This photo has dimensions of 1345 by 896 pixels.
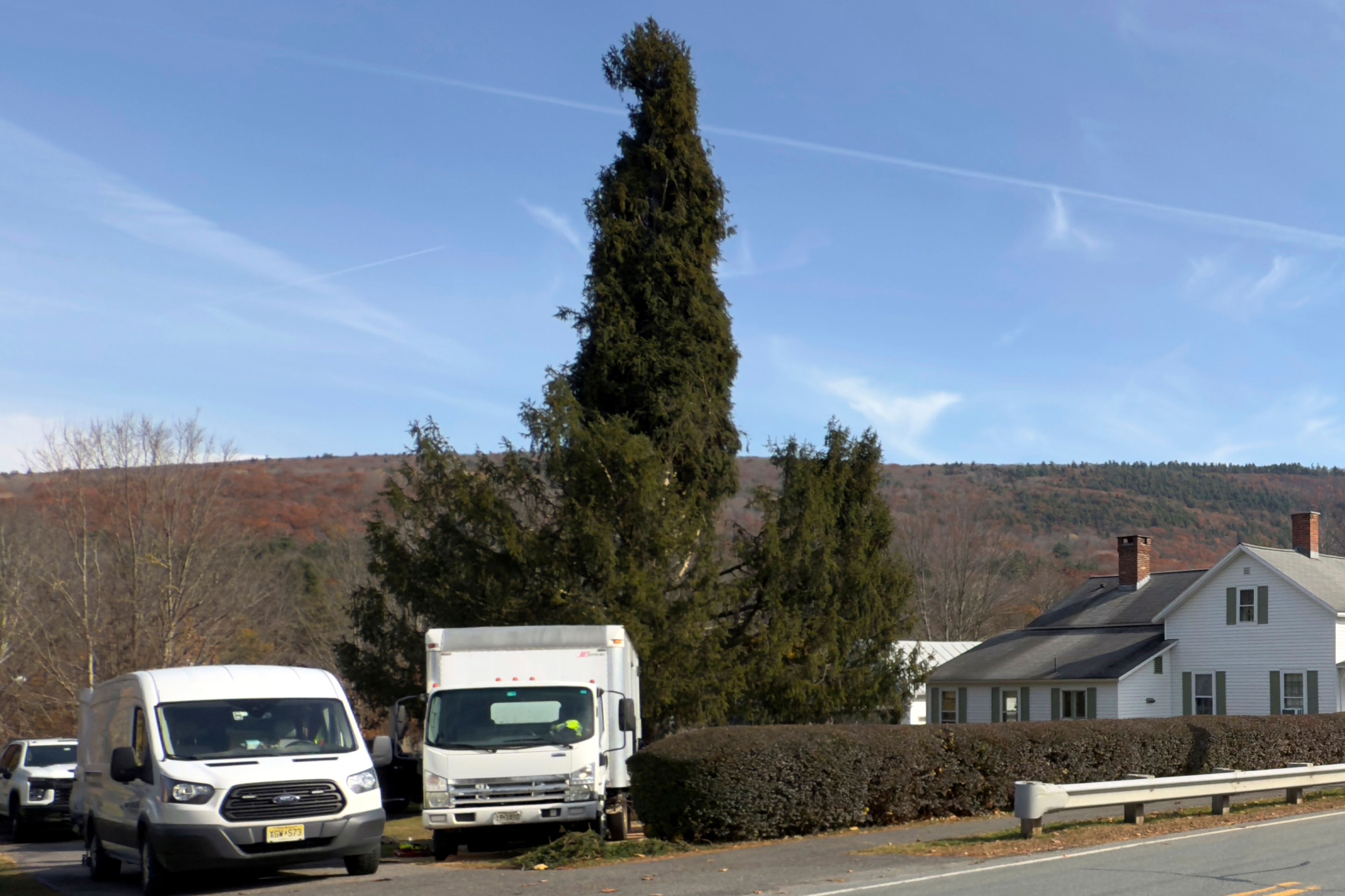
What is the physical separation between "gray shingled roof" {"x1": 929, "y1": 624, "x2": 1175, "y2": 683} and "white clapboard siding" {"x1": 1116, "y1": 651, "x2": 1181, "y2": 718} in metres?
0.44

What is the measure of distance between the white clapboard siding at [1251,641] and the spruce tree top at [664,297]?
63.1ft

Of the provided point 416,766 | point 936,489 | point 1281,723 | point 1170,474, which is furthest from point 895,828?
point 1170,474

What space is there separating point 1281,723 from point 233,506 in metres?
34.6

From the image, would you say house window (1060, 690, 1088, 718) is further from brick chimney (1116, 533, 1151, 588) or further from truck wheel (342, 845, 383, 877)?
truck wheel (342, 845, 383, 877)

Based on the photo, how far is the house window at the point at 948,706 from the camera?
147 feet

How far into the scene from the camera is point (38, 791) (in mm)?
21391

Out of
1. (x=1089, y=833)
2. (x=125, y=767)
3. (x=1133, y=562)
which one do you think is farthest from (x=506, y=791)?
(x=1133, y=562)

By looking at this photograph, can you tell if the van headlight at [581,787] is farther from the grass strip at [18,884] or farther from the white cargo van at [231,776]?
the grass strip at [18,884]

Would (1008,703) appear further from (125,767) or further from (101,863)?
(125,767)

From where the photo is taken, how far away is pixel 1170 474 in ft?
489

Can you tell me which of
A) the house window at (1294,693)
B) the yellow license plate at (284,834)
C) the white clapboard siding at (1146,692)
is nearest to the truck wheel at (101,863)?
the yellow license plate at (284,834)

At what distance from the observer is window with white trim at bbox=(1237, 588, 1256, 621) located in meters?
39.1

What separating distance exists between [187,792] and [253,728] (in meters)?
1.13

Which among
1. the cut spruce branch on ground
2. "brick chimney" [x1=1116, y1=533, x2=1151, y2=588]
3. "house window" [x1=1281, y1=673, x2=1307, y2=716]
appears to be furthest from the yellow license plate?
"brick chimney" [x1=1116, y1=533, x2=1151, y2=588]
